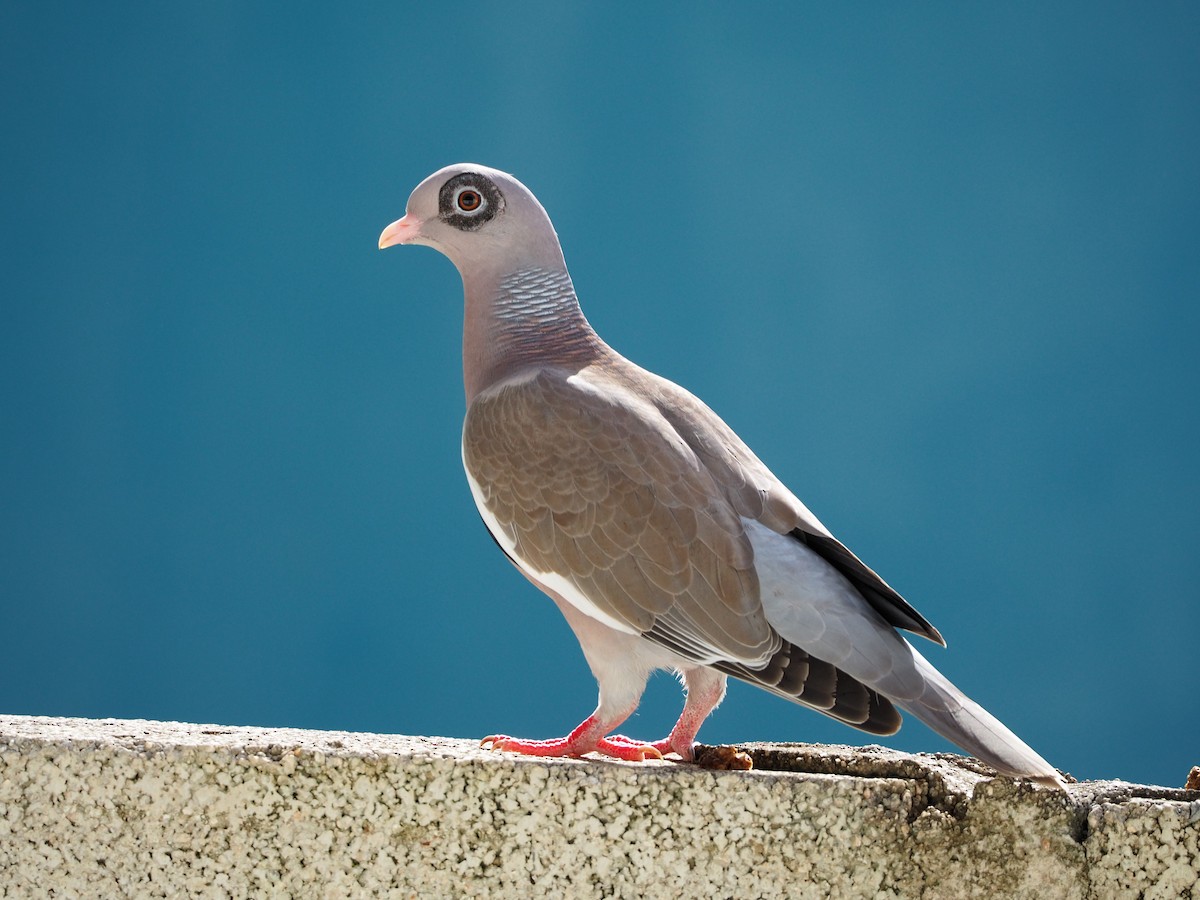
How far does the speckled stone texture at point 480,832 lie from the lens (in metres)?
1.99

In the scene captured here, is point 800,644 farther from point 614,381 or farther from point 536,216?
point 536,216

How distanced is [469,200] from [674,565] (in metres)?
0.83

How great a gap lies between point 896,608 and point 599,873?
2.07 feet

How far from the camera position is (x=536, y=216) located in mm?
2498

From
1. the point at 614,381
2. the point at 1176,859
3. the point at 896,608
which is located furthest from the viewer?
the point at 614,381

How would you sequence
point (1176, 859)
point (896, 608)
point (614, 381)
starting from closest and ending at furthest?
1. point (1176, 859)
2. point (896, 608)
3. point (614, 381)

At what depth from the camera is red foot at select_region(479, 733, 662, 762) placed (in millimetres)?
2168

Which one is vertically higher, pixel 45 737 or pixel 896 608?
pixel 896 608

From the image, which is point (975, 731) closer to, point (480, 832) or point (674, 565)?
point (674, 565)

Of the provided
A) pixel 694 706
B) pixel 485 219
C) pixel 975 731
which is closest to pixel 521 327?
pixel 485 219

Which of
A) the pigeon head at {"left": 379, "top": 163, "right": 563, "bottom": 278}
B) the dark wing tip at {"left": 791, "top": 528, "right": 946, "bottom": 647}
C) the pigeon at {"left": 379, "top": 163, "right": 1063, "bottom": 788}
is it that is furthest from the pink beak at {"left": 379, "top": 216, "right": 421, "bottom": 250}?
the dark wing tip at {"left": 791, "top": 528, "right": 946, "bottom": 647}

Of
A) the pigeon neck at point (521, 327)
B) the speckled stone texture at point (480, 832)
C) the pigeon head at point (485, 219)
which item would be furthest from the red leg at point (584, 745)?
the pigeon head at point (485, 219)

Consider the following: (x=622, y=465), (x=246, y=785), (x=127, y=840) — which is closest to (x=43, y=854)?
(x=127, y=840)

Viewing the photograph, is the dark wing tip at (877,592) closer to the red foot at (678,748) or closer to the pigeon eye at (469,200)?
the red foot at (678,748)
